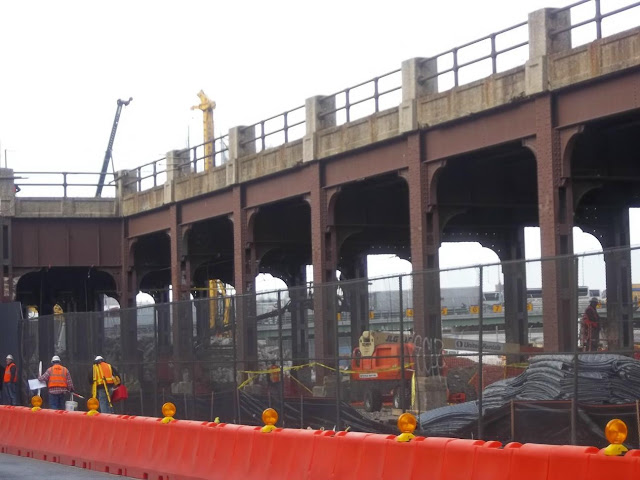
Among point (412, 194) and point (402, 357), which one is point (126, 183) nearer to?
point (412, 194)

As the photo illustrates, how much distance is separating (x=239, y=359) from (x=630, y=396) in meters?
11.4

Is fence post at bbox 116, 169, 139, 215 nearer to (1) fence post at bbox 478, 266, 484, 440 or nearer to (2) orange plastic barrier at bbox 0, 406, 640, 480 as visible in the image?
(2) orange plastic barrier at bbox 0, 406, 640, 480

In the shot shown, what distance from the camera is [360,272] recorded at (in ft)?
183

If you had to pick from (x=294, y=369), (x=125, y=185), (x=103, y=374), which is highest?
(x=125, y=185)

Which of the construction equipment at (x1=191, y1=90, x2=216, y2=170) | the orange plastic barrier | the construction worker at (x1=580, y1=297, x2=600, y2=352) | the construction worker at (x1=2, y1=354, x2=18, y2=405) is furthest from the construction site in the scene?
the construction equipment at (x1=191, y1=90, x2=216, y2=170)

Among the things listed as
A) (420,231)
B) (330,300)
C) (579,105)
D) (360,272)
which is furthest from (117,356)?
(360,272)

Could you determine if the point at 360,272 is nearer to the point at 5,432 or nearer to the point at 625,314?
the point at 5,432

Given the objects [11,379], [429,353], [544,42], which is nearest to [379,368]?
[429,353]

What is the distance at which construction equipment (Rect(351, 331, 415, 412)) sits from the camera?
64.1 ft

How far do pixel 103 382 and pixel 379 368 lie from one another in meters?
8.00

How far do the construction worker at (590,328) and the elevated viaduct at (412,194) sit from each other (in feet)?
0.91

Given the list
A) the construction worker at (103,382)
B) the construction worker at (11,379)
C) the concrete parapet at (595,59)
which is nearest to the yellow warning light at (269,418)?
the construction worker at (103,382)

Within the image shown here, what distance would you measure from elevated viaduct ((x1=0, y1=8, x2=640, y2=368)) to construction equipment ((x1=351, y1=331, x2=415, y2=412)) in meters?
0.55

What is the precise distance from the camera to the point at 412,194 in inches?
1214
